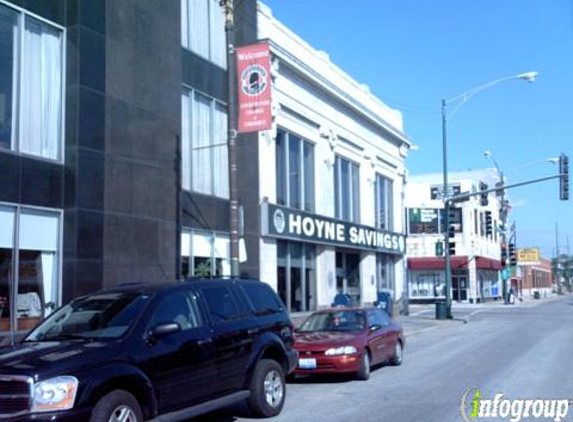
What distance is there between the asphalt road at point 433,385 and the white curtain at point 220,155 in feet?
23.5

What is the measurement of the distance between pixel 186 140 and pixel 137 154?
327cm

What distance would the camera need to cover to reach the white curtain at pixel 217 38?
21.6 meters

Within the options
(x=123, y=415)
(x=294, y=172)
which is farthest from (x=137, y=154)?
(x=294, y=172)

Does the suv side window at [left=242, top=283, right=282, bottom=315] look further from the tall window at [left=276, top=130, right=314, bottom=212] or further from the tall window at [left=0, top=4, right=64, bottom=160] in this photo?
the tall window at [left=276, top=130, right=314, bottom=212]

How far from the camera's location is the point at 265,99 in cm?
1527

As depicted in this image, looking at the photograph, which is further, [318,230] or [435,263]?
[435,263]

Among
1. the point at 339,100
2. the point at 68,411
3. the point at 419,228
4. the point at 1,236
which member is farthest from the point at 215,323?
the point at 419,228

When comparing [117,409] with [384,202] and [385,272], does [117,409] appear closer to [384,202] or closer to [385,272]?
[385,272]

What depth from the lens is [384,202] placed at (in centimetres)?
3616

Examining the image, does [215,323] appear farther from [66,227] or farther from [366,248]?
[366,248]

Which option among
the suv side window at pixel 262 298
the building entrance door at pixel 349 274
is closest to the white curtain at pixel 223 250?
the building entrance door at pixel 349 274

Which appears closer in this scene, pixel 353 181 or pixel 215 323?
pixel 215 323

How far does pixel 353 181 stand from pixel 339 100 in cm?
402

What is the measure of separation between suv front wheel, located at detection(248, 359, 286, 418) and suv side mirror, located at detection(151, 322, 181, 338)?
199 cm
